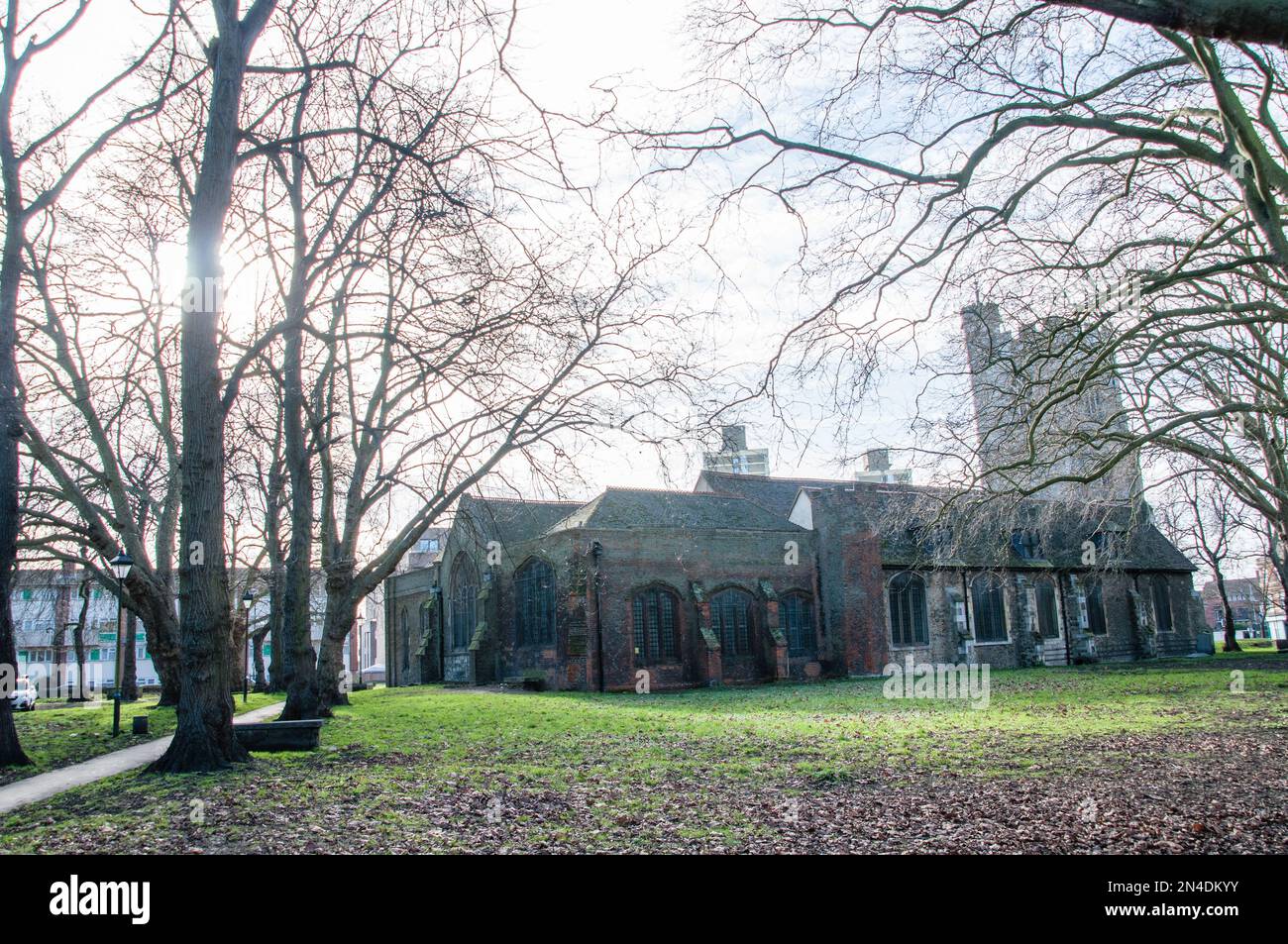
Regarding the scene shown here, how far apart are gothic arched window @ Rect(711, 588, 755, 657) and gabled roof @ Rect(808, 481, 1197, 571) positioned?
16.0 ft

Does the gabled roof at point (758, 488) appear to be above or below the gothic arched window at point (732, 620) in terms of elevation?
above

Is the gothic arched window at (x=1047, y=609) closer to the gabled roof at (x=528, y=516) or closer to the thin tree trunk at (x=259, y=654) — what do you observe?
the gabled roof at (x=528, y=516)

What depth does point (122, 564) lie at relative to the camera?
54.0 feet

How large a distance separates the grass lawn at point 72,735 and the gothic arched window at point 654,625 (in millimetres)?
12798

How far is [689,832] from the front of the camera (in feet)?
→ 24.0

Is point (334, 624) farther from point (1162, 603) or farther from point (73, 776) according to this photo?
point (1162, 603)

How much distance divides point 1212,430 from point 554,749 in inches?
582

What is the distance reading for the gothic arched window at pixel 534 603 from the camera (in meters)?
32.4

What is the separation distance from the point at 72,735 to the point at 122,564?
447 centimetres

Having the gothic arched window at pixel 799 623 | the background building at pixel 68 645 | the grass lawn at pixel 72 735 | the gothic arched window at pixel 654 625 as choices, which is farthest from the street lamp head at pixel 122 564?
the background building at pixel 68 645

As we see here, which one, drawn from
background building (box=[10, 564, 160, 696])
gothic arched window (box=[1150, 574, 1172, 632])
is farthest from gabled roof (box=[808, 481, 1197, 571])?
background building (box=[10, 564, 160, 696])

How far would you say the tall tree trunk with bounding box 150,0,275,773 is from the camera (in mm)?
11391

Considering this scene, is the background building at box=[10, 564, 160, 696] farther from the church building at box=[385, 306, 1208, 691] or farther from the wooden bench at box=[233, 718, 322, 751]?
the wooden bench at box=[233, 718, 322, 751]
